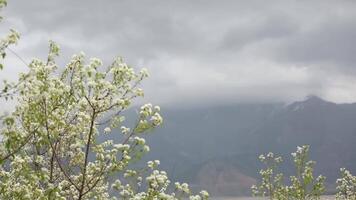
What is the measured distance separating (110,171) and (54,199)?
167cm

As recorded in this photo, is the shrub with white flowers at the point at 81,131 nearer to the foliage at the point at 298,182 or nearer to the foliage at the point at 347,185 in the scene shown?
the foliage at the point at 298,182

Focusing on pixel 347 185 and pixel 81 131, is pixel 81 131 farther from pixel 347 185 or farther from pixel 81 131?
pixel 347 185

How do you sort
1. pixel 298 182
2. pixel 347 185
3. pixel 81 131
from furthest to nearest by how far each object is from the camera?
pixel 347 185
pixel 298 182
pixel 81 131

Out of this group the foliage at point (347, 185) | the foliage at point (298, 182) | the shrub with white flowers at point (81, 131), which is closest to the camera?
the shrub with white flowers at point (81, 131)

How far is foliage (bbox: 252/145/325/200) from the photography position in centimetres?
2529

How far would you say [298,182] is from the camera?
1011 inches

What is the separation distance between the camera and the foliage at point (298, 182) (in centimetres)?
2529

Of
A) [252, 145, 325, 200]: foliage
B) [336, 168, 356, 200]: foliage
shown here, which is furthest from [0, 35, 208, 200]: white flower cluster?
[336, 168, 356, 200]: foliage

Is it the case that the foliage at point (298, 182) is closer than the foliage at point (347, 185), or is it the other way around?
the foliage at point (298, 182)

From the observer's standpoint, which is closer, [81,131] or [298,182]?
[81,131]

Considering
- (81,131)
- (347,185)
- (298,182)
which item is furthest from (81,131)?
(347,185)

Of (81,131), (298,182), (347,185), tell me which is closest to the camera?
(81,131)

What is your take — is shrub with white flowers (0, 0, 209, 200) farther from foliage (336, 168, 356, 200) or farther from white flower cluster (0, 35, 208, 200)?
foliage (336, 168, 356, 200)

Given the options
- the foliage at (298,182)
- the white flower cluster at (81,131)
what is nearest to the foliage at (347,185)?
the foliage at (298,182)
